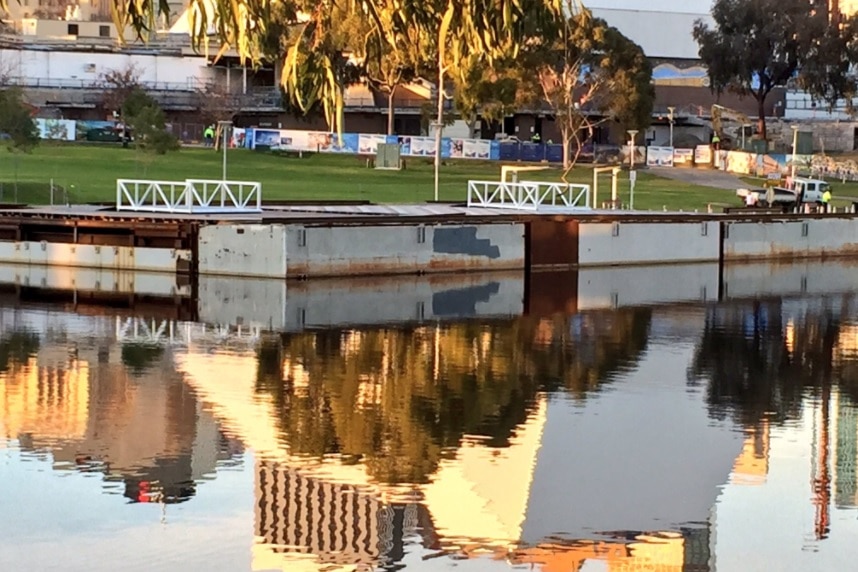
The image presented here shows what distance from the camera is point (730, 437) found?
2105 centimetres

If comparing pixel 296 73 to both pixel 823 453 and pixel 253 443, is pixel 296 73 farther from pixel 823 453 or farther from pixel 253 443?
pixel 823 453

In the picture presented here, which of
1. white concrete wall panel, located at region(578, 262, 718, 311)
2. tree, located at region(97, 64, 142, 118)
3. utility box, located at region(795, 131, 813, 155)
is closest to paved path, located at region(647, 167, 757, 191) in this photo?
utility box, located at region(795, 131, 813, 155)

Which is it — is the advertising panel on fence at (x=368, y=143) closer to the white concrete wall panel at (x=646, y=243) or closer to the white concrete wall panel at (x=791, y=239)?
the white concrete wall panel at (x=791, y=239)

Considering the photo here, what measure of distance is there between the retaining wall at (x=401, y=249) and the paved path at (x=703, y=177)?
38744 mm

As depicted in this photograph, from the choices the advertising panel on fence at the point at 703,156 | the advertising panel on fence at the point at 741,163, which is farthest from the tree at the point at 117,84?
the advertising panel on fence at the point at 741,163

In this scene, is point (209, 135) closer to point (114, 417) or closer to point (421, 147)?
point (421, 147)

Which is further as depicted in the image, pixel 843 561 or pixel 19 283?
pixel 19 283

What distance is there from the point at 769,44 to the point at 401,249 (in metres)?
65.5

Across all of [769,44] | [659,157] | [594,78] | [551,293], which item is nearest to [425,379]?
[551,293]

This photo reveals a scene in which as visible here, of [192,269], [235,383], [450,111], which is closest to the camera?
[235,383]

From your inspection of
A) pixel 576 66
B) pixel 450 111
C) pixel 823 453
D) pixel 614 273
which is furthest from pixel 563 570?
pixel 450 111

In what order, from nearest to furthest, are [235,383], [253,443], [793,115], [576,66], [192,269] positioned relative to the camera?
1. [253,443]
2. [235,383]
3. [192,269]
4. [576,66]
5. [793,115]

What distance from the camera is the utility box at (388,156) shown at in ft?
250

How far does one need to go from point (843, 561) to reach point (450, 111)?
85.6 m
